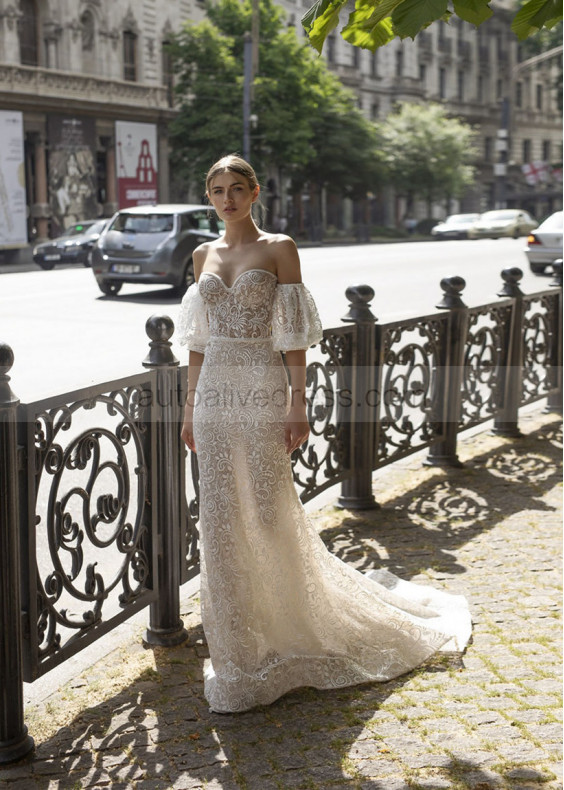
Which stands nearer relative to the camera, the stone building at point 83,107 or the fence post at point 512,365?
the fence post at point 512,365

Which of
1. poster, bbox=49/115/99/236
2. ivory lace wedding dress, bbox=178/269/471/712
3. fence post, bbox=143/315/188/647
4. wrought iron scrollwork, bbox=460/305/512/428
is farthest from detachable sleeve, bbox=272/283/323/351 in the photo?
poster, bbox=49/115/99/236

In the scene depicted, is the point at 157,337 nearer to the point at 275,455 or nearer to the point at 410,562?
the point at 275,455

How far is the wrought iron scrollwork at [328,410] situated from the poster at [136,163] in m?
34.3

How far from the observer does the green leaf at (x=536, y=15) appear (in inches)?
117

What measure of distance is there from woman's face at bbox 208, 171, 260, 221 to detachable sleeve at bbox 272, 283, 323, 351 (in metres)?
0.30

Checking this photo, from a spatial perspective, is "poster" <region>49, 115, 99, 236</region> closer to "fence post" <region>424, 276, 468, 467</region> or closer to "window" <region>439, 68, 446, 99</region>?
"fence post" <region>424, 276, 468, 467</region>

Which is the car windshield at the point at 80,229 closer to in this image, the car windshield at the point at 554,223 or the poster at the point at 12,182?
the poster at the point at 12,182

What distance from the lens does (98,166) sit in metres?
39.5

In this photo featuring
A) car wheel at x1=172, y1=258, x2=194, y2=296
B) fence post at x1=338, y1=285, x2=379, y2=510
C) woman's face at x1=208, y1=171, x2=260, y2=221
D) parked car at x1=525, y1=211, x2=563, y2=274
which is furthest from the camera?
parked car at x1=525, y1=211, x2=563, y2=274

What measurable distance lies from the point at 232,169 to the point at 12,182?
3212 cm

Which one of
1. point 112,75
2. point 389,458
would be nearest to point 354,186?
point 112,75

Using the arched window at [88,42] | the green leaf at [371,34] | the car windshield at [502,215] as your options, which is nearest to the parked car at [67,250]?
the arched window at [88,42]

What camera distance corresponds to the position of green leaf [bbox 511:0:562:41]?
9.75 feet

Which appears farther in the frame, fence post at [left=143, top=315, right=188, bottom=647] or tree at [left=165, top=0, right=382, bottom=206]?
tree at [left=165, top=0, right=382, bottom=206]
